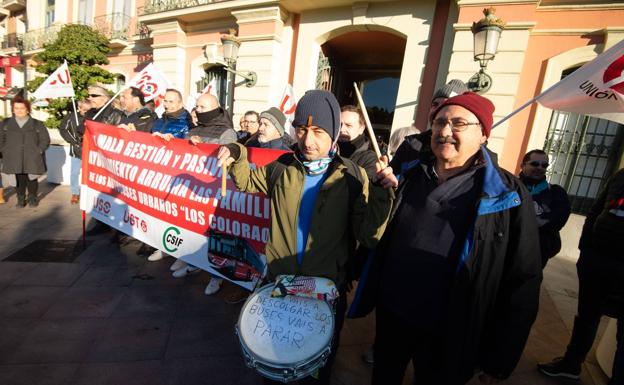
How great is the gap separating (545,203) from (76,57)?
14.6 m

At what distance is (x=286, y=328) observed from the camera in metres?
1.36

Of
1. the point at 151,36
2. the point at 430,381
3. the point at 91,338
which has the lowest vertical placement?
the point at 91,338

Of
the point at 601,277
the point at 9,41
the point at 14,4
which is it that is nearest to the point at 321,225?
the point at 601,277

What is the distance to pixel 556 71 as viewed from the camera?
18.9 feet

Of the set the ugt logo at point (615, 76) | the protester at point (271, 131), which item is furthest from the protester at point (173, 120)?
the ugt logo at point (615, 76)

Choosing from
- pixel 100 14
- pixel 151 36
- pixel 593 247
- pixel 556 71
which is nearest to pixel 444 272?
pixel 593 247

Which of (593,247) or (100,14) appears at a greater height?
(100,14)

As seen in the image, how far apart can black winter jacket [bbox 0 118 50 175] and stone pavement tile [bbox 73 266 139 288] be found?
11.2ft

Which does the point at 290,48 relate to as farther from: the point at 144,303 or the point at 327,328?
the point at 327,328

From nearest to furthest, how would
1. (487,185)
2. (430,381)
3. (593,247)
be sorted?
(487,185) → (430,381) → (593,247)

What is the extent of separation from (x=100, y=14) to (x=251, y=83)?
1086 cm

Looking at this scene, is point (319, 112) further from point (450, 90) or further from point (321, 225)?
point (450, 90)

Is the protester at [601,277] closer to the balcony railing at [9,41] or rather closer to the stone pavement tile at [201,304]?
the stone pavement tile at [201,304]

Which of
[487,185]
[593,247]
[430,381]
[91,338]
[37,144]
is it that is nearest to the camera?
[487,185]
